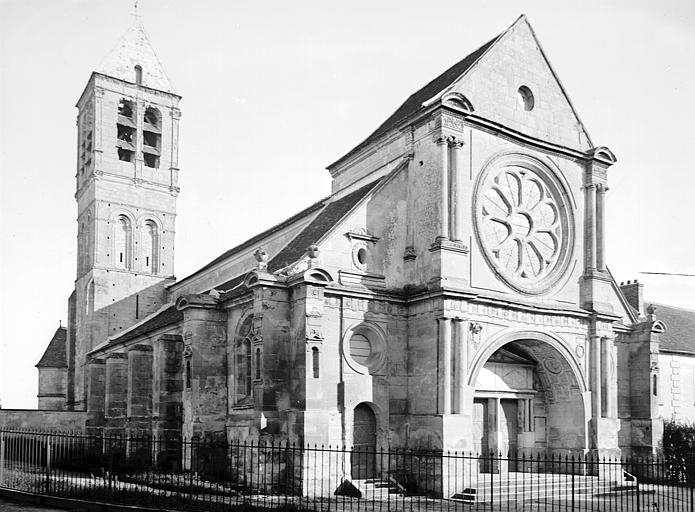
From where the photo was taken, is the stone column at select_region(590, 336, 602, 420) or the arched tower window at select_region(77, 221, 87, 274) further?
the arched tower window at select_region(77, 221, 87, 274)

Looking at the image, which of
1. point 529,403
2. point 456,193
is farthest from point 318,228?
point 529,403

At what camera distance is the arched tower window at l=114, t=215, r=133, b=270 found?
121ft

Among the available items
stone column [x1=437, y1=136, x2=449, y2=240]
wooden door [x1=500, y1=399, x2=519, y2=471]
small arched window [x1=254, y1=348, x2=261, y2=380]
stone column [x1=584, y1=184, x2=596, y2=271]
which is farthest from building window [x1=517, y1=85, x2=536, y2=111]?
small arched window [x1=254, y1=348, x2=261, y2=380]

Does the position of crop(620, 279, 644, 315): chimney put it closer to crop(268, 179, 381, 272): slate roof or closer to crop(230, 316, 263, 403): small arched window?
crop(268, 179, 381, 272): slate roof

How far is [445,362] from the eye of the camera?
61.4 feet

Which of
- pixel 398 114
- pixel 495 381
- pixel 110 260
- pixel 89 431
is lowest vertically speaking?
pixel 89 431

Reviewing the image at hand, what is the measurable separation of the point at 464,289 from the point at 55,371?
28718mm

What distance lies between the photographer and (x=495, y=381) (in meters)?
21.7

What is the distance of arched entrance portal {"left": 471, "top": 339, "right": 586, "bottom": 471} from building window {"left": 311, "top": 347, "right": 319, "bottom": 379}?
5468 millimetres

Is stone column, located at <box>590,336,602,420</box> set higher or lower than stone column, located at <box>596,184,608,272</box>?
lower

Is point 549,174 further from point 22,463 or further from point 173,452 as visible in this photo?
point 22,463

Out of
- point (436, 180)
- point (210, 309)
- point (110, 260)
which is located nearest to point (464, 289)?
point (436, 180)

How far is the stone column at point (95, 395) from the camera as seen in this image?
31609 mm

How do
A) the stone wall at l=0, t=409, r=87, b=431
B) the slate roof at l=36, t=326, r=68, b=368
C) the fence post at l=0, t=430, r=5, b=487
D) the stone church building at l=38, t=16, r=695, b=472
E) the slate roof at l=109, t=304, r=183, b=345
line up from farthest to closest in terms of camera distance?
the slate roof at l=36, t=326, r=68, b=368 → the stone wall at l=0, t=409, r=87, b=431 → the slate roof at l=109, t=304, r=183, b=345 → the stone church building at l=38, t=16, r=695, b=472 → the fence post at l=0, t=430, r=5, b=487
